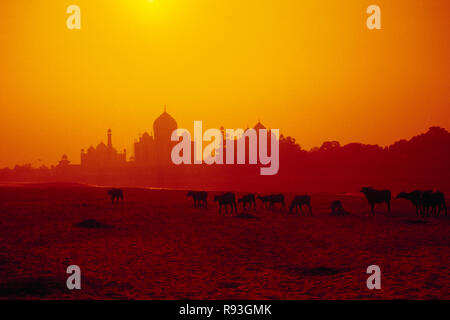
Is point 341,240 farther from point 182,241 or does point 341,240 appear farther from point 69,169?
point 69,169

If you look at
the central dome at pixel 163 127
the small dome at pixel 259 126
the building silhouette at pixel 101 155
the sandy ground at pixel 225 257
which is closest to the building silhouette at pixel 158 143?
the central dome at pixel 163 127

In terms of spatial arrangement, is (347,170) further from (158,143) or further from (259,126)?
(158,143)

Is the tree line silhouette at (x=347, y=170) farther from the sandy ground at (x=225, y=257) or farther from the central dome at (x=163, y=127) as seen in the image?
the sandy ground at (x=225, y=257)

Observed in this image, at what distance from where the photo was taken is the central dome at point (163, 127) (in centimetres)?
13000

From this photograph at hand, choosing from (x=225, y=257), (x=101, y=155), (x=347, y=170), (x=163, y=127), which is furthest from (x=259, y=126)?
(x=225, y=257)

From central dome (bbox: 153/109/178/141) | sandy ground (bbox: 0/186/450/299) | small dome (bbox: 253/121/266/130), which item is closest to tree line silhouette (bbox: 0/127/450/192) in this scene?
small dome (bbox: 253/121/266/130)

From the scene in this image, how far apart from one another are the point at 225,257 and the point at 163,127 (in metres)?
120

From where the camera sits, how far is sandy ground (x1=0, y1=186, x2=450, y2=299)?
30.7 feet

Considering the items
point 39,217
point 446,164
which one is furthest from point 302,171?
point 39,217

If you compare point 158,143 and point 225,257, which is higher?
point 158,143

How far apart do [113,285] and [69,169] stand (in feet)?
462

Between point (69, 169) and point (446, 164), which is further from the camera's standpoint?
point (69, 169)

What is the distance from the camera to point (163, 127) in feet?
429
